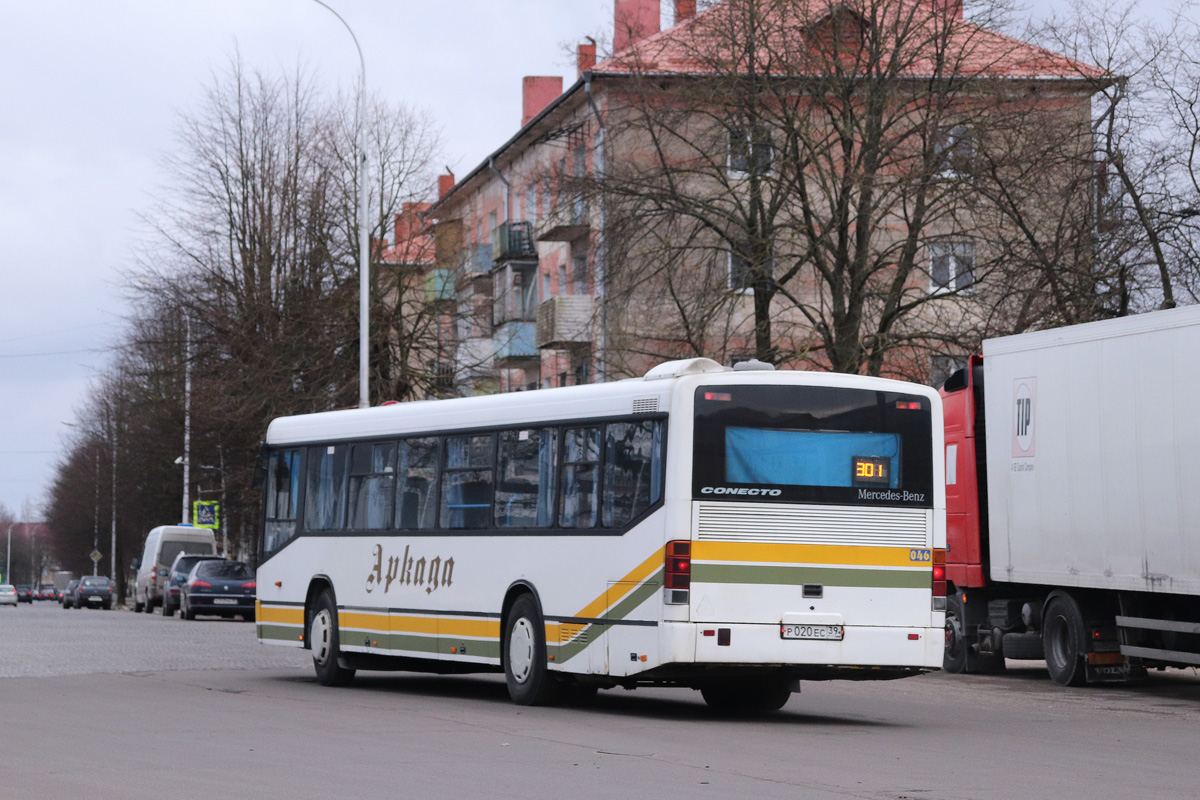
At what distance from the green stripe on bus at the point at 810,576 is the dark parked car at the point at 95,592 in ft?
229

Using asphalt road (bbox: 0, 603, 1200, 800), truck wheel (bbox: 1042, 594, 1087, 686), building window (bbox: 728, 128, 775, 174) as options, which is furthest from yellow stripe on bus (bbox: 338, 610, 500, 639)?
building window (bbox: 728, 128, 775, 174)

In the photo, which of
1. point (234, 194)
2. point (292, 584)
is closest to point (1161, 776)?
point (292, 584)

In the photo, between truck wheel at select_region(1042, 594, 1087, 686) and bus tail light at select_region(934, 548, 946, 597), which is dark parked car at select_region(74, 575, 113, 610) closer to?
truck wheel at select_region(1042, 594, 1087, 686)

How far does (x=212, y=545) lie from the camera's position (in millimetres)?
58281

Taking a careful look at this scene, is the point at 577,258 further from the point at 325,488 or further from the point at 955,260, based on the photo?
the point at 325,488

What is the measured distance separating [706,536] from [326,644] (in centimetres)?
644

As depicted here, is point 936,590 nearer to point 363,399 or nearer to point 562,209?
point 562,209

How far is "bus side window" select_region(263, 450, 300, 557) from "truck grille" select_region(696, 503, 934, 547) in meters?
7.37

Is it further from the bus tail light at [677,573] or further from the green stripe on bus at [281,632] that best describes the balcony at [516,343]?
the bus tail light at [677,573]

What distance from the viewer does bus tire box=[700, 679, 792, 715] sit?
1631 cm

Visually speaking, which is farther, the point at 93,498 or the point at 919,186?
the point at 93,498

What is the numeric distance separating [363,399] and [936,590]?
25.6 m

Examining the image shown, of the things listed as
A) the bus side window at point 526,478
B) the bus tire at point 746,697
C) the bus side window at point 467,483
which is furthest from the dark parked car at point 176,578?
the bus tire at point 746,697

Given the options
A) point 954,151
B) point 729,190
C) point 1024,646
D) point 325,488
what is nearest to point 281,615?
point 325,488
